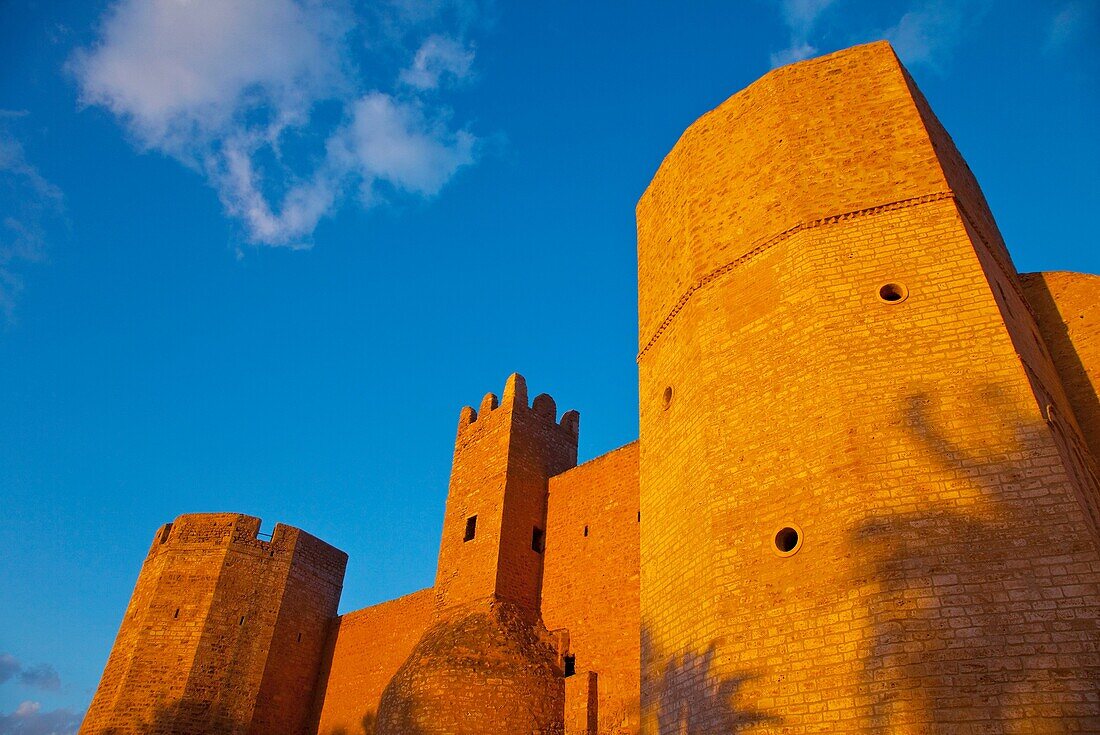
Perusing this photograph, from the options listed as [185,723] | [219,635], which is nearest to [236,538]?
[219,635]

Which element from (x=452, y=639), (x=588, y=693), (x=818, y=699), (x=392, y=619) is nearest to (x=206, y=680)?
(x=392, y=619)

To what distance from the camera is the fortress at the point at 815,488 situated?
5887mm

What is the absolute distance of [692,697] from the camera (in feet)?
23.6

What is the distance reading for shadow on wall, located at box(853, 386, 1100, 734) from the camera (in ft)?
17.7

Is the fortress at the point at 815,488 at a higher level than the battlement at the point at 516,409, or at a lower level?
lower

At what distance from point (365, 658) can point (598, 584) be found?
662 cm

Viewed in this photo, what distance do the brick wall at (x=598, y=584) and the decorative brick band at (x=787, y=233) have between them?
4.24 metres

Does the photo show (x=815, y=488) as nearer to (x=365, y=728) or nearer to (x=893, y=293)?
(x=893, y=293)

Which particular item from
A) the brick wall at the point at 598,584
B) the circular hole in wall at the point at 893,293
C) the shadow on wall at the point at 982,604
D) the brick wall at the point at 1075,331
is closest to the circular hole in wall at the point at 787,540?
the shadow on wall at the point at 982,604

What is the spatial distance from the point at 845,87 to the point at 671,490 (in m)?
5.06

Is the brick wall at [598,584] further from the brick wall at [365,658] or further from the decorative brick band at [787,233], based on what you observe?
the decorative brick band at [787,233]

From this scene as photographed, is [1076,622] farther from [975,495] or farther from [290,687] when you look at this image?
[290,687]

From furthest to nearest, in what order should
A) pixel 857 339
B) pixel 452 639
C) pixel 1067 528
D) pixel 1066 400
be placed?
pixel 452 639
pixel 1066 400
pixel 857 339
pixel 1067 528

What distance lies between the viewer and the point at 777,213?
894 centimetres
